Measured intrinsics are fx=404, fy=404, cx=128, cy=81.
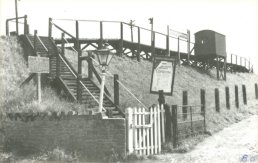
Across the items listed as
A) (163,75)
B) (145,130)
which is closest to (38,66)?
(163,75)

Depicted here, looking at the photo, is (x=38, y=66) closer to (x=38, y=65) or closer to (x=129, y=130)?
(x=38, y=65)

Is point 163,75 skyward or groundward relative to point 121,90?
skyward

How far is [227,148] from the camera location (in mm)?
12297

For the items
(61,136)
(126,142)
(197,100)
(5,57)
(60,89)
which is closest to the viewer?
(126,142)

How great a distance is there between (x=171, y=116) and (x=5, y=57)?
9.40 meters

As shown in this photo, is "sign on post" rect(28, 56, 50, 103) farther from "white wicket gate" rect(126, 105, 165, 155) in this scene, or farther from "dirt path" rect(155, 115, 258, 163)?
"dirt path" rect(155, 115, 258, 163)

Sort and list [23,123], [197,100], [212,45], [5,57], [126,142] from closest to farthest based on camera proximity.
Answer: [126,142], [23,123], [5,57], [197,100], [212,45]

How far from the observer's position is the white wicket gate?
Answer: 428 inches

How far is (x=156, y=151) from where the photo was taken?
38.2ft

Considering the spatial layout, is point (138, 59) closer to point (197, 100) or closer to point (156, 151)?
point (197, 100)

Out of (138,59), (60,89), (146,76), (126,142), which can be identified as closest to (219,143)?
(126,142)

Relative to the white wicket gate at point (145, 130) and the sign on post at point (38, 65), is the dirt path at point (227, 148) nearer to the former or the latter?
the white wicket gate at point (145, 130)

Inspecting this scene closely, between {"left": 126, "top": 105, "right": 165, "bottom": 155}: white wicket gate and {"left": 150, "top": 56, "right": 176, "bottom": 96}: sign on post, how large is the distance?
42.8 inches

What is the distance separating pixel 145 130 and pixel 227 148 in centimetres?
277
